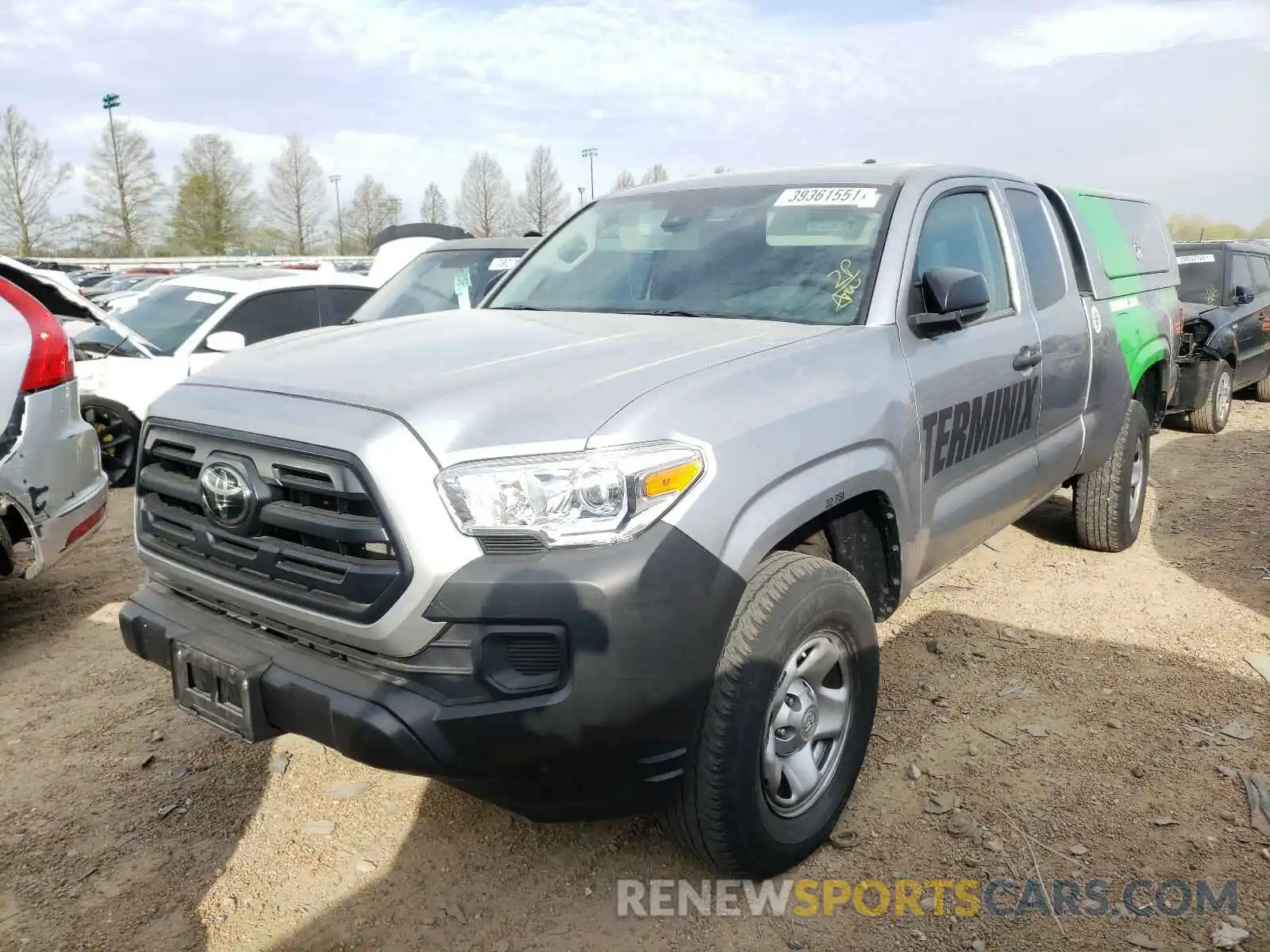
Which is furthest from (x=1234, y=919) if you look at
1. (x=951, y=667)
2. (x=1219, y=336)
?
(x=1219, y=336)

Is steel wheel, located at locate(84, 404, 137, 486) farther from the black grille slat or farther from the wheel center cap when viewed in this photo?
the wheel center cap

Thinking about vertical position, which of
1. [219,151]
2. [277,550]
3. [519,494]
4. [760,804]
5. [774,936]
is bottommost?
[774,936]

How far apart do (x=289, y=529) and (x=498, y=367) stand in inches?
25.3

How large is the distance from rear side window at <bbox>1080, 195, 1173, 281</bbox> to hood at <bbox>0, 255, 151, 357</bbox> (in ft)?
16.8

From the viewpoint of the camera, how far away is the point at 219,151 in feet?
188

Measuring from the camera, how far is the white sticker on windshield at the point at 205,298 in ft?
25.5

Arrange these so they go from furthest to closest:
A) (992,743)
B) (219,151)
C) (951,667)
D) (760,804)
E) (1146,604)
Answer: (219,151) < (1146,604) < (951,667) < (992,743) < (760,804)

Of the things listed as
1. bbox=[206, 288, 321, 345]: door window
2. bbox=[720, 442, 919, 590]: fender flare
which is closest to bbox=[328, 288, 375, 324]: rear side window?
bbox=[206, 288, 321, 345]: door window

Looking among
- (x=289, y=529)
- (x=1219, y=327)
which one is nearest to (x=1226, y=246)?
(x=1219, y=327)

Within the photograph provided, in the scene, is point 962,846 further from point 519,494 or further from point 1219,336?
point 1219,336

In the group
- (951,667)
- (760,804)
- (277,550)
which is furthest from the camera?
(951,667)

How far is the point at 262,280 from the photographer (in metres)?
8.03

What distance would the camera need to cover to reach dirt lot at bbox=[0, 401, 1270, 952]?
8.16 ft

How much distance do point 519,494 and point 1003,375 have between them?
2.21 metres
